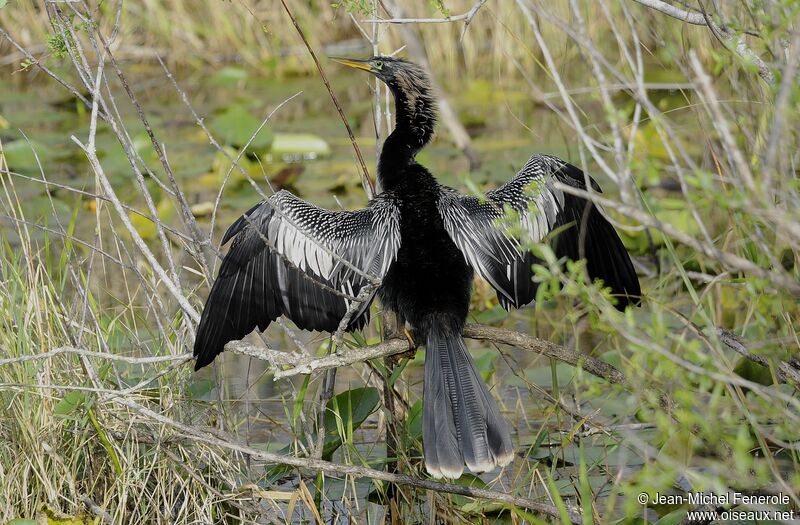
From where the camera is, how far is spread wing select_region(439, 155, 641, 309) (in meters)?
3.29

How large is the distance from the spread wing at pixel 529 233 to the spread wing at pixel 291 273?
0.83 feet

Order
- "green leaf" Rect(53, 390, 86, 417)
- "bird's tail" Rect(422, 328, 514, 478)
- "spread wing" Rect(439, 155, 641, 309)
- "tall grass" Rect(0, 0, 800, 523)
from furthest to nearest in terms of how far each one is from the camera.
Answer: "spread wing" Rect(439, 155, 641, 309) → "green leaf" Rect(53, 390, 86, 417) → "bird's tail" Rect(422, 328, 514, 478) → "tall grass" Rect(0, 0, 800, 523)

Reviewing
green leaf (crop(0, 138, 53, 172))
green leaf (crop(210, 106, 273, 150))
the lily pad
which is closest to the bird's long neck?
green leaf (crop(210, 106, 273, 150))

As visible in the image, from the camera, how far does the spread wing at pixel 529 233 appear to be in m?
3.29

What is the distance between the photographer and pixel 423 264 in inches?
127

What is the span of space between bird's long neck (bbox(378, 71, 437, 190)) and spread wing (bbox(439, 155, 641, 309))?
0.23m

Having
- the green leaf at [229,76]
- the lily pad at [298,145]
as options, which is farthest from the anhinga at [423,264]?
the green leaf at [229,76]

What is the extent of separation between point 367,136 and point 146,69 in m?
3.48

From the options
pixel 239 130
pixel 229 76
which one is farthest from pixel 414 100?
pixel 229 76

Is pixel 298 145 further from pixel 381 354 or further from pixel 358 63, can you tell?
pixel 381 354

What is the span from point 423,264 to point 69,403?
120 centimetres

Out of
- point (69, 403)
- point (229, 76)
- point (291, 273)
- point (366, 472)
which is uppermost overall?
point (229, 76)

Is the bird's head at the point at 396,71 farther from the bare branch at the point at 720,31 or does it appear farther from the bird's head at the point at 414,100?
the bare branch at the point at 720,31

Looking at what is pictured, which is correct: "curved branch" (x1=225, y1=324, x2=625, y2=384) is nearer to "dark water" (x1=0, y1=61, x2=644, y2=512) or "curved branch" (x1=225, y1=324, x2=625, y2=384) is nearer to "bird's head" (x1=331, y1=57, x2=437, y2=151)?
"dark water" (x1=0, y1=61, x2=644, y2=512)
